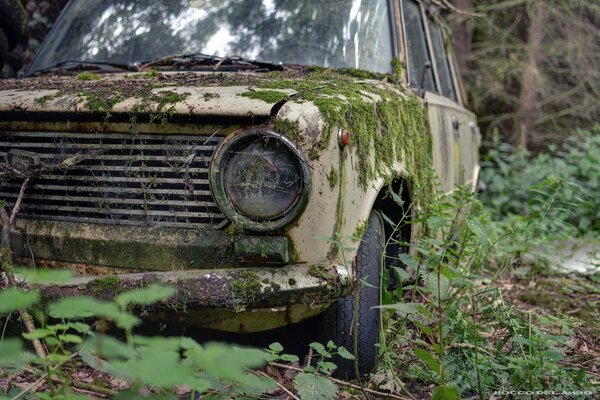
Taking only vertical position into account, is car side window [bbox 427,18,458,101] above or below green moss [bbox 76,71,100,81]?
above

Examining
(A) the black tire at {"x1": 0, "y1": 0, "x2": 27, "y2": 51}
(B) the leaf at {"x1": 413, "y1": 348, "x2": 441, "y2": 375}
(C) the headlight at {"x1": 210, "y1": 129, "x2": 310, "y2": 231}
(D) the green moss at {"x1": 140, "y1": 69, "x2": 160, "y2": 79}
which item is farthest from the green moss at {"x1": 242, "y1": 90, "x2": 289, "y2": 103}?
(A) the black tire at {"x1": 0, "y1": 0, "x2": 27, "y2": 51}

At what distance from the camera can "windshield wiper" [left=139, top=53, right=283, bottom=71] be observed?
3348 mm

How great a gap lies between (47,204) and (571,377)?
2.14m

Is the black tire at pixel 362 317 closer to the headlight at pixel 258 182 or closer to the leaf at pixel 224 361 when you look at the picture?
the headlight at pixel 258 182

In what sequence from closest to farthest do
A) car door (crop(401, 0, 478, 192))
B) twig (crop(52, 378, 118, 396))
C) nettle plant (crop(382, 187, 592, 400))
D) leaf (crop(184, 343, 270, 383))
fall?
1. leaf (crop(184, 343, 270, 383))
2. twig (crop(52, 378, 118, 396))
3. nettle plant (crop(382, 187, 592, 400))
4. car door (crop(401, 0, 478, 192))

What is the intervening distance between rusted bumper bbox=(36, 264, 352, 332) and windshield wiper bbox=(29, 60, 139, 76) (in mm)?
1387

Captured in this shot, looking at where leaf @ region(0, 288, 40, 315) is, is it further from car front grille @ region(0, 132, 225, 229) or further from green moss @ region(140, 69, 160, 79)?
green moss @ region(140, 69, 160, 79)

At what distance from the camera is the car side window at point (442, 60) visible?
17.6ft

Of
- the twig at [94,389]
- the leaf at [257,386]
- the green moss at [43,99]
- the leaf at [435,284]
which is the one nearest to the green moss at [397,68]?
the leaf at [435,284]

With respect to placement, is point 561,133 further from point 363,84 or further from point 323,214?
point 323,214

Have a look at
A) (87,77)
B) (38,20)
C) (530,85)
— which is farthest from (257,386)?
(530,85)

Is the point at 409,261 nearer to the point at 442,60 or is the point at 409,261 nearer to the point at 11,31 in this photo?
the point at 11,31

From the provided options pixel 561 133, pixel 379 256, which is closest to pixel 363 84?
pixel 379 256

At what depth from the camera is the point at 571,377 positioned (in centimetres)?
271
